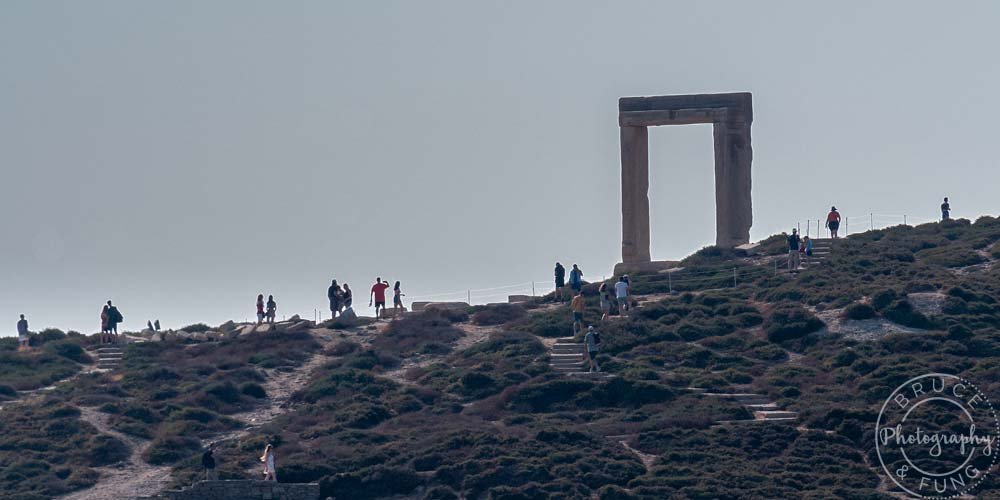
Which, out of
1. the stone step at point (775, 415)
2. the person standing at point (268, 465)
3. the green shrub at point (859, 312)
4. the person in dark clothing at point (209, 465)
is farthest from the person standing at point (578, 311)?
the person standing at point (268, 465)

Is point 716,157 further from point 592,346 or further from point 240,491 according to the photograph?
point 240,491

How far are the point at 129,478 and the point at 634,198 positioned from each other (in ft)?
84.2

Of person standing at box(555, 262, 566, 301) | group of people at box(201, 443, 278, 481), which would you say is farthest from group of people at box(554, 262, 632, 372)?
group of people at box(201, 443, 278, 481)

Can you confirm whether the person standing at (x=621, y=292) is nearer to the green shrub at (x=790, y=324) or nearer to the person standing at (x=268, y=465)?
the green shrub at (x=790, y=324)

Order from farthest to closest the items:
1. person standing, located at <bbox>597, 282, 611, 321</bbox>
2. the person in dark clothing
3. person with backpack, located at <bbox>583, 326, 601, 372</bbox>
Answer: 1. person standing, located at <bbox>597, 282, 611, 321</bbox>
2. person with backpack, located at <bbox>583, 326, 601, 372</bbox>
3. the person in dark clothing

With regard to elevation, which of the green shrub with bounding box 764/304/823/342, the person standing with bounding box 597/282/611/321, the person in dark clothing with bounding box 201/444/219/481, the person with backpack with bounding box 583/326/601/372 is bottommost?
the person in dark clothing with bounding box 201/444/219/481

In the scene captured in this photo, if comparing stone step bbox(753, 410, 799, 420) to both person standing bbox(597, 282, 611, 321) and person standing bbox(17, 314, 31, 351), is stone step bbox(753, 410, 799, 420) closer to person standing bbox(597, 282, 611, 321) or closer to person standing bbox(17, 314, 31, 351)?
person standing bbox(597, 282, 611, 321)

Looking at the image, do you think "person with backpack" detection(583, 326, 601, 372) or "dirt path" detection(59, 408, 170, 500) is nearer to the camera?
"dirt path" detection(59, 408, 170, 500)

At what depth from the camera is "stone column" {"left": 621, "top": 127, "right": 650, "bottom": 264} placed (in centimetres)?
6750

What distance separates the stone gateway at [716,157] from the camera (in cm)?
6675

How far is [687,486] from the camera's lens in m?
42.6

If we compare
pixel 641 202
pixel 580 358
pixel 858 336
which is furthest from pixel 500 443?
pixel 641 202

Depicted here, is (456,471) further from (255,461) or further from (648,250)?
(648,250)

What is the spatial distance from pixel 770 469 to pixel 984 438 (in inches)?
187
